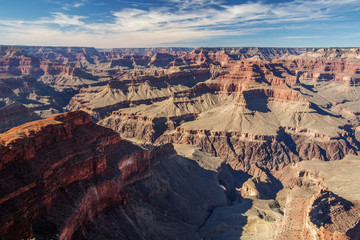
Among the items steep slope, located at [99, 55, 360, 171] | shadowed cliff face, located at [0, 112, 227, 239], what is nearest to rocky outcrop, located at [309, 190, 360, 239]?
shadowed cliff face, located at [0, 112, 227, 239]

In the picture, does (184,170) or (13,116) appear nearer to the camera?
(184,170)

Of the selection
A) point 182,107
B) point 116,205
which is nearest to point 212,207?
point 116,205

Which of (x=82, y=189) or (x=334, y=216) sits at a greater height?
(x=82, y=189)

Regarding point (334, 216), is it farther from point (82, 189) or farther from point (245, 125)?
point (245, 125)

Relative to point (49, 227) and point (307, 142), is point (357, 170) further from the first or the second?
point (49, 227)

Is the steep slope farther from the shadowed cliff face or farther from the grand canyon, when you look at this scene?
the shadowed cliff face

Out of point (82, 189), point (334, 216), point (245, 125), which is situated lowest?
point (245, 125)

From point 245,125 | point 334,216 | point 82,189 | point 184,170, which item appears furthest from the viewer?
point 245,125

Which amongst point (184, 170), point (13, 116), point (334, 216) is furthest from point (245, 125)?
point (13, 116)
